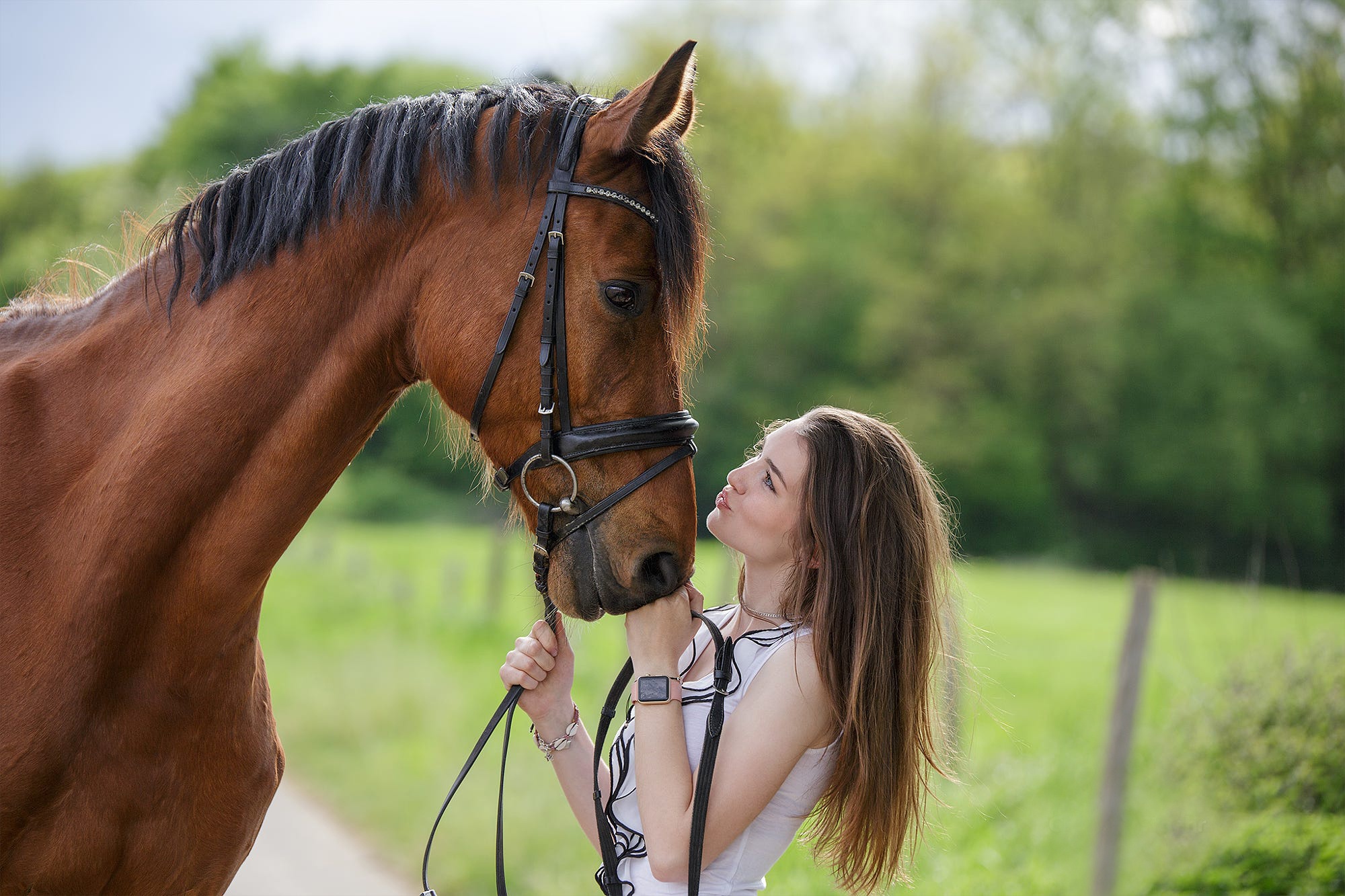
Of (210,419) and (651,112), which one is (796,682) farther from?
(210,419)

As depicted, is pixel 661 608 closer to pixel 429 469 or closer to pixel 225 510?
pixel 225 510

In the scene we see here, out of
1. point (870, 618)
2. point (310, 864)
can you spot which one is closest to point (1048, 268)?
point (310, 864)

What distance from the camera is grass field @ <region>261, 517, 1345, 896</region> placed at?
4809 mm

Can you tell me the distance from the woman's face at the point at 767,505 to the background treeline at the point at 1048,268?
60.3 ft

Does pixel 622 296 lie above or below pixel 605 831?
above

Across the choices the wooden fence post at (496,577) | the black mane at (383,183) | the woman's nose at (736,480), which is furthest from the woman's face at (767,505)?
the wooden fence post at (496,577)

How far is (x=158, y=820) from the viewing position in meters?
1.99

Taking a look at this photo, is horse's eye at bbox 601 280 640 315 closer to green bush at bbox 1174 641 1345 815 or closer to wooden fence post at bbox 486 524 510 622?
green bush at bbox 1174 641 1345 815

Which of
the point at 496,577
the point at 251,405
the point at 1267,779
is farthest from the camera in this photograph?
the point at 496,577

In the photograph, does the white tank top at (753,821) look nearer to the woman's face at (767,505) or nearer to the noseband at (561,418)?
the woman's face at (767,505)

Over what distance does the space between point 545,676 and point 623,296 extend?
2.76 ft

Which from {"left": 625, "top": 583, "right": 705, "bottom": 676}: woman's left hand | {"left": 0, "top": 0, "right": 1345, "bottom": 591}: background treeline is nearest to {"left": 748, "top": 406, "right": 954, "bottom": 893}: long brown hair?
{"left": 625, "top": 583, "right": 705, "bottom": 676}: woman's left hand

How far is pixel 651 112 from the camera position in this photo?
1.93m

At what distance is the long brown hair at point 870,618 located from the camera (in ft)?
6.48
